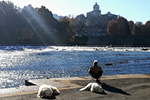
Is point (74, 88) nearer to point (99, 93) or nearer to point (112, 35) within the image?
point (99, 93)

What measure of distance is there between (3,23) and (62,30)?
95.4ft

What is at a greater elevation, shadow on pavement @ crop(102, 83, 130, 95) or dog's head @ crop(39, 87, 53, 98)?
dog's head @ crop(39, 87, 53, 98)

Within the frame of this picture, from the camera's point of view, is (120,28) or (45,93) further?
(120,28)

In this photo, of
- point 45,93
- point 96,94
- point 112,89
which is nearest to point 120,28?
point 112,89

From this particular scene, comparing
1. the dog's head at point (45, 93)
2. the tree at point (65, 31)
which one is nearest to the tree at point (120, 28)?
the tree at point (65, 31)

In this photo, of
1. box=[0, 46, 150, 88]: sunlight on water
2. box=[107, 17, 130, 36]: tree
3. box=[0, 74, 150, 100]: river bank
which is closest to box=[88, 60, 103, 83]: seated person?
box=[0, 74, 150, 100]: river bank

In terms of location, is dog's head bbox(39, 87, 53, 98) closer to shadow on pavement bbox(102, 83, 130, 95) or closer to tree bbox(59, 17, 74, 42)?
shadow on pavement bbox(102, 83, 130, 95)

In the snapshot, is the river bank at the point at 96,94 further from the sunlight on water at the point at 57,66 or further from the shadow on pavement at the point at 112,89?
the sunlight on water at the point at 57,66

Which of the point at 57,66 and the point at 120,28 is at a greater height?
the point at 120,28

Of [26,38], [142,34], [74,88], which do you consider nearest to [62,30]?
[26,38]

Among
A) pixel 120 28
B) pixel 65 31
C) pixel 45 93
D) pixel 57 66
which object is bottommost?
pixel 57 66

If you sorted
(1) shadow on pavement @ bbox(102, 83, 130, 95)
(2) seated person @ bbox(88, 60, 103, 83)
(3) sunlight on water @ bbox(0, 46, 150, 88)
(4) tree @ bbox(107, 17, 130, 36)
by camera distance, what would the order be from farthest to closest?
(4) tree @ bbox(107, 17, 130, 36)
(3) sunlight on water @ bbox(0, 46, 150, 88)
(2) seated person @ bbox(88, 60, 103, 83)
(1) shadow on pavement @ bbox(102, 83, 130, 95)

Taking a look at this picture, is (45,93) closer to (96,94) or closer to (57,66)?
(96,94)

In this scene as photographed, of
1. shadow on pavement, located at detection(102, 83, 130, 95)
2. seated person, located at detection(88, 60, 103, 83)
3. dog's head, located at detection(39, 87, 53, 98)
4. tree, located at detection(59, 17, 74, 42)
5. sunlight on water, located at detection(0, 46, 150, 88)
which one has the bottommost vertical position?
sunlight on water, located at detection(0, 46, 150, 88)
